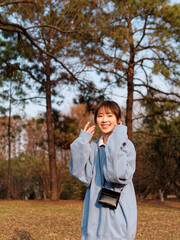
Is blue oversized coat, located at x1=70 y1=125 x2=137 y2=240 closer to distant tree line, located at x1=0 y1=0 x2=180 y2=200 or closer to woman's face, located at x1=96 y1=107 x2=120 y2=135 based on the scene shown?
woman's face, located at x1=96 y1=107 x2=120 y2=135

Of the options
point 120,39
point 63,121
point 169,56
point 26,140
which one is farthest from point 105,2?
point 26,140

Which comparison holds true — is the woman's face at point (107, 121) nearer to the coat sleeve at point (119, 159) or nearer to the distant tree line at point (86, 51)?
the coat sleeve at point (119, 159)

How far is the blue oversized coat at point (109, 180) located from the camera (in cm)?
A: 200

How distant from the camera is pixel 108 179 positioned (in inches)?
79.4

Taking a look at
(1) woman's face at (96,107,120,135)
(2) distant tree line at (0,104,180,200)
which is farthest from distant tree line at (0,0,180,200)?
(1) woman's face at (96,107,120,135)

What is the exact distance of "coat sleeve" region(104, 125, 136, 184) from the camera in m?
2.00

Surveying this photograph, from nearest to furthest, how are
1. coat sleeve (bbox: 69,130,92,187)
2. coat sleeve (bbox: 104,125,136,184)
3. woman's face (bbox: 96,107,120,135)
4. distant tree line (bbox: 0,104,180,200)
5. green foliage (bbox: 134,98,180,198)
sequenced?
coat sleeve (bbox: 104,125,136,184), coat sleeve (bbox: 69,130,92,187), woman's face (bbox: 96,107,120,135), distant tree line (bbox: 0,104,180,200), green foliage (bbox: 134,98,180,198)

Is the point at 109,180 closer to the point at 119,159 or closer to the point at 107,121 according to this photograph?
the point at 119,159

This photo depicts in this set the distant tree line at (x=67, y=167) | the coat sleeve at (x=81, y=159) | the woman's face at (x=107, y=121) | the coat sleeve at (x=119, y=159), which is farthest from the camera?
the distant tree line at (x=67, y=167)

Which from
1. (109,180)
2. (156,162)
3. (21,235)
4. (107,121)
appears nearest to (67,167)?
(156,162)

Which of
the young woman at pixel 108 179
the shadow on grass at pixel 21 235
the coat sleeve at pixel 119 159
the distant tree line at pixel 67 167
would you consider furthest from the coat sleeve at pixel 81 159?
the distant tree line at pixel 67 167

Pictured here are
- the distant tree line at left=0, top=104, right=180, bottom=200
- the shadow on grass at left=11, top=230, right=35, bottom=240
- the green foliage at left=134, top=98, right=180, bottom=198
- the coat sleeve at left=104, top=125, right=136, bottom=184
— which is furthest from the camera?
the green foliage at left=134, top=98, right=180, bottom=198

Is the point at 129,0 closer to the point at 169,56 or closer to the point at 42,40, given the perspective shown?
the point at 169,56

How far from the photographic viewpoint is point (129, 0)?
36.8ft
